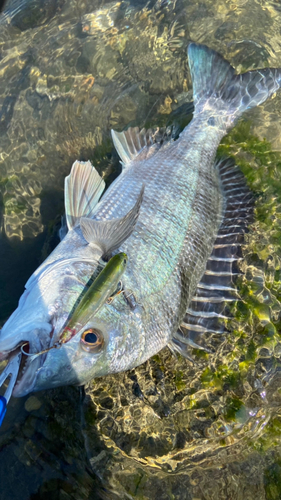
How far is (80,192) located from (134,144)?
1050 mm

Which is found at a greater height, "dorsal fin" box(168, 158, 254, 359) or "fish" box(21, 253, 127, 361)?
"fish" box(21, 253, 127, 361)

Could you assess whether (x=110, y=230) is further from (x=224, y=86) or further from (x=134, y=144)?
(x=224, y=86)

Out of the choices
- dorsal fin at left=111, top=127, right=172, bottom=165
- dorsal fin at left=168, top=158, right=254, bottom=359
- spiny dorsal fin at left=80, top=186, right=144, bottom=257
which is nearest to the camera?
spiny dorsal fin at left=80, top=186, right=144, bottom=257

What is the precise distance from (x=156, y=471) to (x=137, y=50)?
217 inches

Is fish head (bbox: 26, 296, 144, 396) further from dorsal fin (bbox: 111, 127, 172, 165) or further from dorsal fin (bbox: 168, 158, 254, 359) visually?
dorsal fin (bbox: 111, 127, 172, 165)

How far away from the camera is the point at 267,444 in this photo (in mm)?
3500

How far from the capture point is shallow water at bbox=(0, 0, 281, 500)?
340 cm

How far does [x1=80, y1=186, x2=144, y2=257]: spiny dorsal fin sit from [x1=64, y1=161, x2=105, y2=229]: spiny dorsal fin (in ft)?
1.66

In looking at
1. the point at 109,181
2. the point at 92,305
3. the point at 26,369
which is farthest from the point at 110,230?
the point at 109,181

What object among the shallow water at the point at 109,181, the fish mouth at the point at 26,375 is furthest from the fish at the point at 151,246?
the shallow water at the point at 109,181

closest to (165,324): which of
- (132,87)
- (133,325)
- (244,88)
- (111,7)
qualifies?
(133,325)

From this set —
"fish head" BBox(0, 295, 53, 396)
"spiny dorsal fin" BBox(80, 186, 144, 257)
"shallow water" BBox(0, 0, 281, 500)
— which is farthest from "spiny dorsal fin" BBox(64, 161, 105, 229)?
"fish head" BBox(0, 295, 53, 396)

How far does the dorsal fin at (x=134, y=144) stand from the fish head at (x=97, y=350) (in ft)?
6.88

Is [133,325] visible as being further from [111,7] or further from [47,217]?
[111,7]
